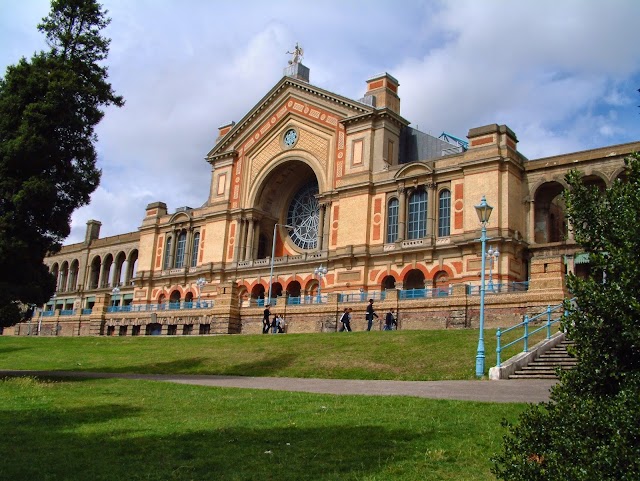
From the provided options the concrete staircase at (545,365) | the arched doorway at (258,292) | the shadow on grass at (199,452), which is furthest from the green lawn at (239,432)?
the arched doorway at (258,292)

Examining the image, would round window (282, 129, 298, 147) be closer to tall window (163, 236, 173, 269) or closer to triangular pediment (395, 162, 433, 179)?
triangular pediment (395, 162, 433, 179)

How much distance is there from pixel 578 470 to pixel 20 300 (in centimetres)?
1979

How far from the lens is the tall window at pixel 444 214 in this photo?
46041mm

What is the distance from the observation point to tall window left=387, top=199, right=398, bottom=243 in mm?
48594

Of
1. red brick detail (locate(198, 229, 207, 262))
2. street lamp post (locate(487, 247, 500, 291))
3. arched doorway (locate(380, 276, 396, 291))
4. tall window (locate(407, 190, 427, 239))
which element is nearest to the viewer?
street lamp post (locate(487, 247, 500, 291))

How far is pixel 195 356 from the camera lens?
89.0 ft

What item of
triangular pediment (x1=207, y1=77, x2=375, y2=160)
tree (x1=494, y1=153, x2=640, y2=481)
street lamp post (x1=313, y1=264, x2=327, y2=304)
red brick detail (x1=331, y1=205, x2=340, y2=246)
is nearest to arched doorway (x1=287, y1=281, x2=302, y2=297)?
street lamp post (x1=313, y1=264, x2=327, y2=304)

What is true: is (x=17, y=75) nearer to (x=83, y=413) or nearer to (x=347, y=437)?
(x=83, y=413)

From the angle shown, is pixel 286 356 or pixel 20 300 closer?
pixel 20 300

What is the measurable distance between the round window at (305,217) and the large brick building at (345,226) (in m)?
0.13

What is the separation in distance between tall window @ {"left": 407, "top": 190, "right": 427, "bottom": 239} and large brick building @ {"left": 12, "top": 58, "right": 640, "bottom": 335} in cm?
9

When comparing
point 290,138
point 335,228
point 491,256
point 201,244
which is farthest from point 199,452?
point 201,244

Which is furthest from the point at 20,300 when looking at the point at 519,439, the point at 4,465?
the point at 519,439

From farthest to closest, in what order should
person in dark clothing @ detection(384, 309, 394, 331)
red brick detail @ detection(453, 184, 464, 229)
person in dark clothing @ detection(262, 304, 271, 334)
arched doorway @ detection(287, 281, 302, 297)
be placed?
arched doorway @ detection(287, 281, 302, 297) < red brick detail @ detection(453, 184, 464, 229) < person in dark clothing @ detection(262, 304, 271, 334) < person in dark clothing @ detection(384, 309, 394, 331)
